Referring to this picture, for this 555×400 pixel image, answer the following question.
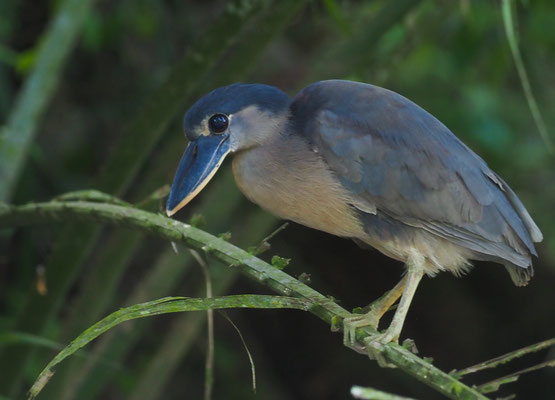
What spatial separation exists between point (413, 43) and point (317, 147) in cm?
71

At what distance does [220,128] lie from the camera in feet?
3.95

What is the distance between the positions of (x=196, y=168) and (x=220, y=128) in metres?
0.08

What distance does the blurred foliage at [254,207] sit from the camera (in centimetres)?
183

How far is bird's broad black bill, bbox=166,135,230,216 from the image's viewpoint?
3.73 feet

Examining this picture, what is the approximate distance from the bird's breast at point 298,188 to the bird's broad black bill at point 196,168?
0.07m

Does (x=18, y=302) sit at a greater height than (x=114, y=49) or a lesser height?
lesser

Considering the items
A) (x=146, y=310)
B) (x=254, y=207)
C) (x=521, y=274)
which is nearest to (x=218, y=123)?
(x=146, y=310)

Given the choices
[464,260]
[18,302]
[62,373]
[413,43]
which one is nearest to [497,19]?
[413,43]

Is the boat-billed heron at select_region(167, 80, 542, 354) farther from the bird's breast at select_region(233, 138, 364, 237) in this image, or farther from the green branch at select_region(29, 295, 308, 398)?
the green branch at select_region(29, 295, 308, 398)

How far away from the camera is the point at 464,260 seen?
51.9 inches

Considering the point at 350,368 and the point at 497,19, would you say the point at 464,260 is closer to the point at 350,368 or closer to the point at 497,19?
the point at 497,19

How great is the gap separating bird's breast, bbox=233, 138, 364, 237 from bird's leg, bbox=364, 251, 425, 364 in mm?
104

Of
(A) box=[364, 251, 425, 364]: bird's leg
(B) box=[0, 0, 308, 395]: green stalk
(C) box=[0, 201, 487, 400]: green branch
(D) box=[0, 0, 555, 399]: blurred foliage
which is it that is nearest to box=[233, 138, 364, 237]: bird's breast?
(A) box=[364, 251, 425, 364]: bird's leg

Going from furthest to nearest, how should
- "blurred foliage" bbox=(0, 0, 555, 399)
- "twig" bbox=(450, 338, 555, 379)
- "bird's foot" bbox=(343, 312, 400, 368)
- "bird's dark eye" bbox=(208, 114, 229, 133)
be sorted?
"blurred foliage" bbox=(0, 0, 555, 399) → "bird's dark eye" bbox=(208, 114, 229, 133) → "bird's foot" bbox=(343, 312, 400, 368) → "twig" bbox=(450, 338, 555, 379)
